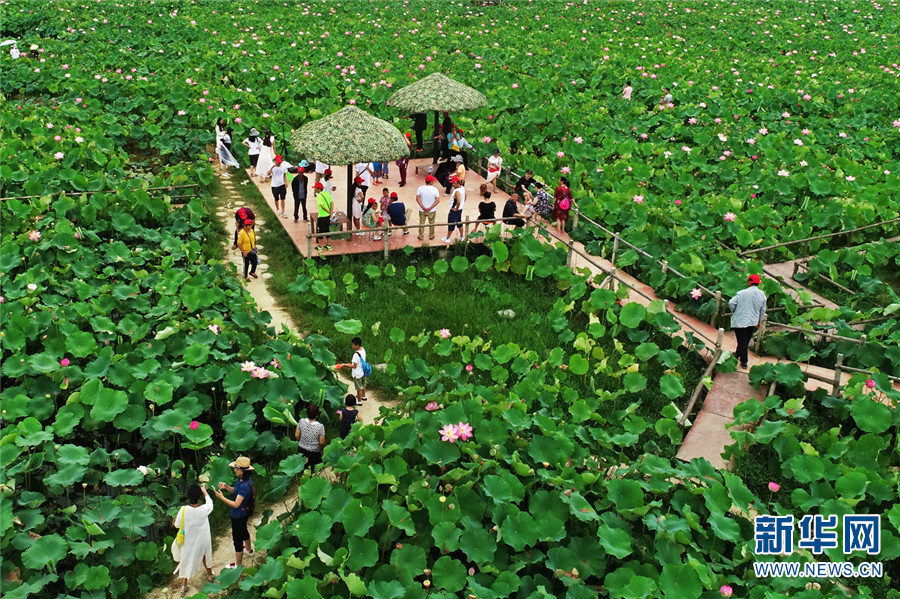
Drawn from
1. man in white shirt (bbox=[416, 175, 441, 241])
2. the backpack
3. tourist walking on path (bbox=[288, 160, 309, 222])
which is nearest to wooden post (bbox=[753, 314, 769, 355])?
the backpack

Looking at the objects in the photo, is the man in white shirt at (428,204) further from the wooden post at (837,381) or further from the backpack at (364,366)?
the wooden post at (837,381)

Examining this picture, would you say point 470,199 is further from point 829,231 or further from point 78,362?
point 78,362

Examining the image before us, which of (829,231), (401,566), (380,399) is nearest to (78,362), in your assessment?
(380,399)

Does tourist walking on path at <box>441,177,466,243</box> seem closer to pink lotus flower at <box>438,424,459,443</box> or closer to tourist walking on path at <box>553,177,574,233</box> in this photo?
tourist walking on path at <box>553,177,574,233</box>

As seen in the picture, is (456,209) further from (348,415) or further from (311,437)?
(311,437)

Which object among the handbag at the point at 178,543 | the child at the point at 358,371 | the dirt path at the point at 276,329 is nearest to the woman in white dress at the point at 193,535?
the handbag at the point at 178,543

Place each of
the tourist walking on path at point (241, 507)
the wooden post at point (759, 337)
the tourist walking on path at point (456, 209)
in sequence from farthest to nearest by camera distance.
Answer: the tourist walking on path at point (456, 209), the wooden post at point (759, 337), the tourist walking on path at point (241, 507)
